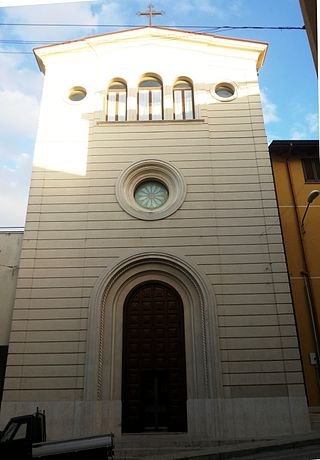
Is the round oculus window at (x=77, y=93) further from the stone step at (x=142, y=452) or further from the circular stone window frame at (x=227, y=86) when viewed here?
the stone step at (x=142, y=452)

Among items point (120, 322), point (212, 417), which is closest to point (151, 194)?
point (120, 322)

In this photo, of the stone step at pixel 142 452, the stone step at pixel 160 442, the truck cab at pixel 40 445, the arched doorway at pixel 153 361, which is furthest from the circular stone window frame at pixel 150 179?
the truck cab at pixel 40 445

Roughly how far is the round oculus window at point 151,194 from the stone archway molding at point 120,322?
214cm

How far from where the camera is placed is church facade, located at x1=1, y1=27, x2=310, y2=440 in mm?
11414

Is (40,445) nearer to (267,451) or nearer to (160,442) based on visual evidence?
(160,442)

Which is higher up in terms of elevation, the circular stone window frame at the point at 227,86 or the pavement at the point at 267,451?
the circular stone window frame at the point at 227,86

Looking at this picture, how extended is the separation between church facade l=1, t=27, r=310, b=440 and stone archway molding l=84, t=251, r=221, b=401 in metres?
0.04

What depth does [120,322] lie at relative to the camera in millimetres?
12578

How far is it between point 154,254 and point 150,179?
3.27 metres

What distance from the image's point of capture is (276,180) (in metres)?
16.3

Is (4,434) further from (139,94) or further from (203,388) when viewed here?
(139,94)

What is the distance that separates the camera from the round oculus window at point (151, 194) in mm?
14352

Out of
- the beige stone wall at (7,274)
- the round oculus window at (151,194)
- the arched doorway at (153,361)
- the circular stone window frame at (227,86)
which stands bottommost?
the arched doorway at (153,361)

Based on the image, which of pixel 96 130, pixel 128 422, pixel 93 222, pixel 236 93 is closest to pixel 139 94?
pixel 96 130
